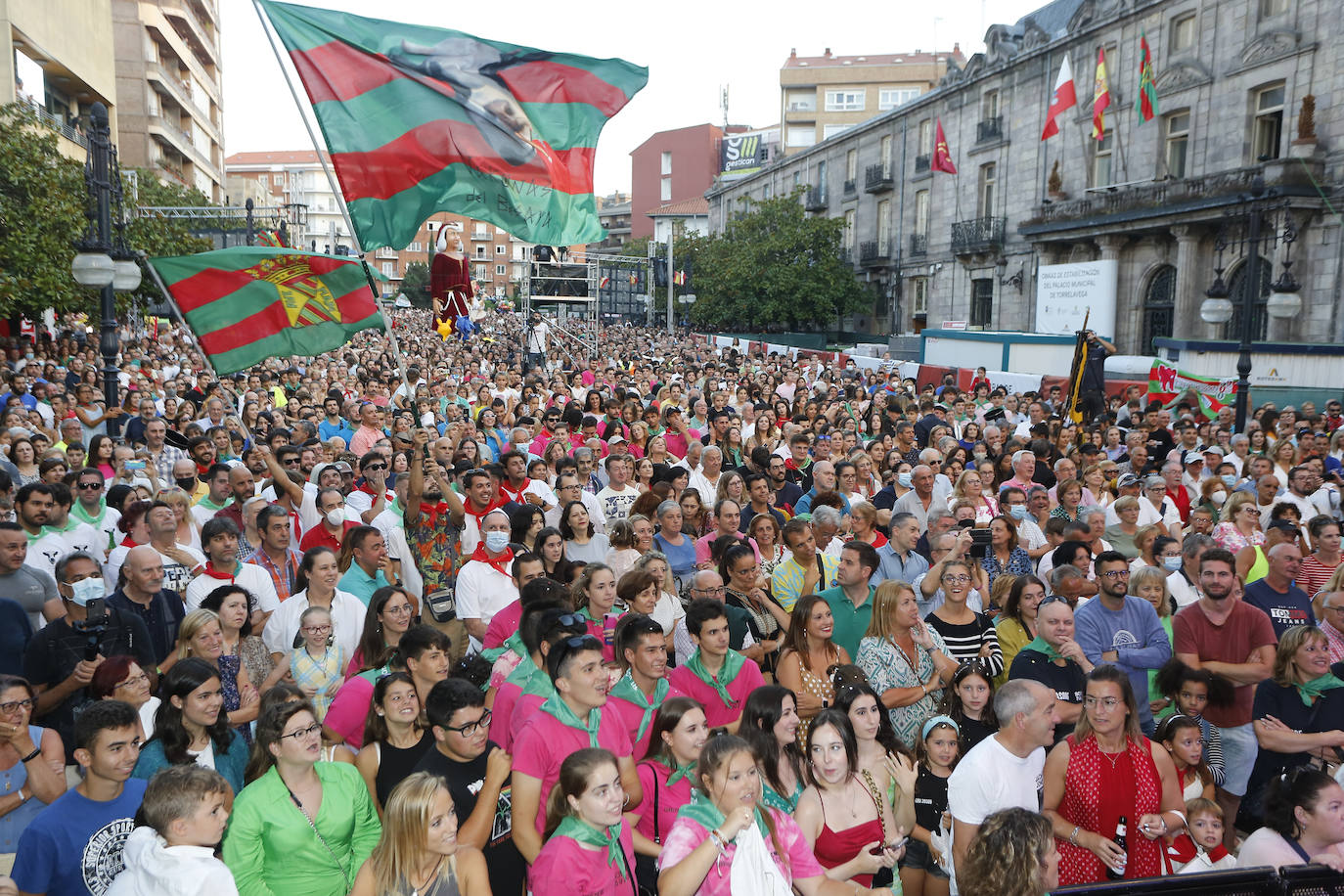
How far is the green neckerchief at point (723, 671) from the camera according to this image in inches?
205

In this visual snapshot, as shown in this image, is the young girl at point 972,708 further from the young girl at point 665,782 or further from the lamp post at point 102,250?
the lamp post at point 102,250

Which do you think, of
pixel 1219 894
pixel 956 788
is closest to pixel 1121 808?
pixel 956 788

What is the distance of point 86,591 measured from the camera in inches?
202

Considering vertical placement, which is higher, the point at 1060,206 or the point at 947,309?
the point at 1060,206

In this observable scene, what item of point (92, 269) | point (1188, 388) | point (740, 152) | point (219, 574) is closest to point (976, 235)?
point (1188, 388)

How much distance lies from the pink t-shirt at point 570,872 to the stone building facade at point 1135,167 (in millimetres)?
18169

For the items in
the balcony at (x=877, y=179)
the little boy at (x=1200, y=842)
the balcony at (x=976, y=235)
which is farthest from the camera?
the balcony at (x=877, y=179)

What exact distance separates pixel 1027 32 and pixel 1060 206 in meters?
6.73

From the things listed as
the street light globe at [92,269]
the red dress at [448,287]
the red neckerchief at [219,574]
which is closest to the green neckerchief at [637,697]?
the red neckerchief at [219,574]

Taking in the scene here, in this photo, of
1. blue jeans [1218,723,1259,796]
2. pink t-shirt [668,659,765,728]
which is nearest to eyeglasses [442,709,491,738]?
pink t-shirt [668,659,765,728]

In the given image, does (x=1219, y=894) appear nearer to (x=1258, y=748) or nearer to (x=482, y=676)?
(x=1258, y=748)

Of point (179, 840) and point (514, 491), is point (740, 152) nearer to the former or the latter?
point (514, 491)

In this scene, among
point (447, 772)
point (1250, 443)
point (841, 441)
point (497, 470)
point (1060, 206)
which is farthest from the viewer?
point (1060, 206)

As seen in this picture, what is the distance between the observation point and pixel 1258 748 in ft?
18.6
